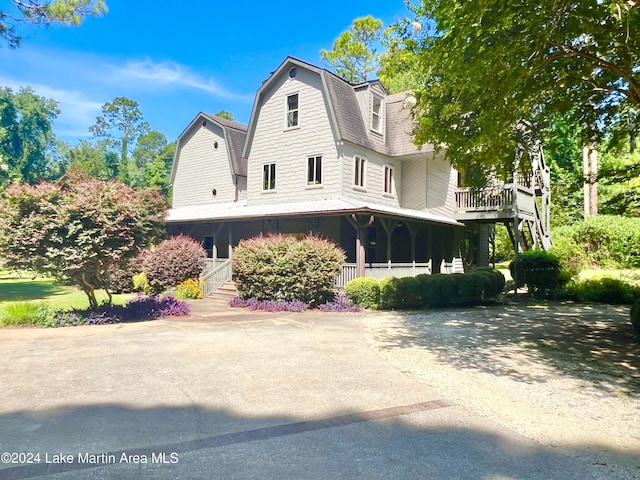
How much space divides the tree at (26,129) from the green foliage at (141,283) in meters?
30.8

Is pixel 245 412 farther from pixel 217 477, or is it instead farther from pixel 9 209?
pixel 9 209

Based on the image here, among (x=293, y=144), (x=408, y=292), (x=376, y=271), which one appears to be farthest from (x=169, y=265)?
(x=408, y=292)

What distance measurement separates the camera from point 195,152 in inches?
1053

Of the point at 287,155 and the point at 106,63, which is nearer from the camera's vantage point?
the point at 287,155

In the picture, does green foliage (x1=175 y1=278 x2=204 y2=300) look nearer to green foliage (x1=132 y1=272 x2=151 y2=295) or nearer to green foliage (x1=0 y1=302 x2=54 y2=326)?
green foliage (x1=132 y1=272 x2=151 y2=295)

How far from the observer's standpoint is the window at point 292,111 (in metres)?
20.7

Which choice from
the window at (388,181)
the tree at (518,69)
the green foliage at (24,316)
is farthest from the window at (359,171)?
the green foliage at (24,316)

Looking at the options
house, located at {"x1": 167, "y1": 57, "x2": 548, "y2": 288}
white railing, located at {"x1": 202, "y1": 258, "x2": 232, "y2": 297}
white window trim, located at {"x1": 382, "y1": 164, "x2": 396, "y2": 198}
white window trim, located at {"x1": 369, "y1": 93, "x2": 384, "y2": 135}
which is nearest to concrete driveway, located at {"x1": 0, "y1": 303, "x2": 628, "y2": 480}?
house, located at {"x1": 167, "y1": 57, "x2": 548, "y2": 288}

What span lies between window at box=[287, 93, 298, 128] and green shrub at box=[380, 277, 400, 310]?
9967 millimetres

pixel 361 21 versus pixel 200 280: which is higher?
pixel 361 21

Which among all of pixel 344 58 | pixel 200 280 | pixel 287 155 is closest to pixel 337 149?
pixel 287 155

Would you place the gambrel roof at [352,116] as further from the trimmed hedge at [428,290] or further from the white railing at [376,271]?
the trimmed hedge at [428,290]

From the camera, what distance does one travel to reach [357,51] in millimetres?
38844

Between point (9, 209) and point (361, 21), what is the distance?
3626 centimetres
